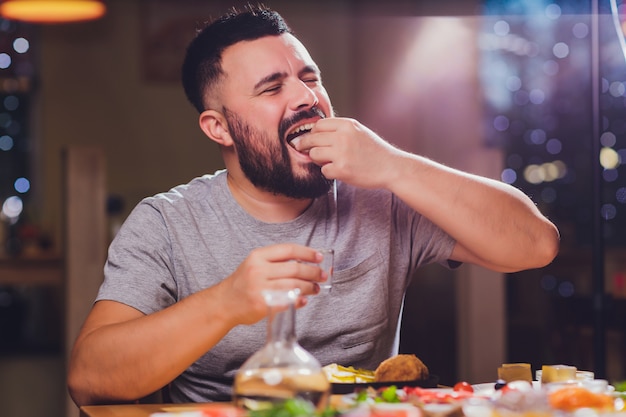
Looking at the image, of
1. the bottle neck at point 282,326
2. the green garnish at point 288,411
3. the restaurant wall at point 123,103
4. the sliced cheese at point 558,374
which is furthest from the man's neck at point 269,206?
the restaurant wall at point 123,103

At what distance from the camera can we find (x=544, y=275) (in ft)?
16.7

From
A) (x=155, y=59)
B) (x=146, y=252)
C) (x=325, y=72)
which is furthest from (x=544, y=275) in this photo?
(x=146, y=252)

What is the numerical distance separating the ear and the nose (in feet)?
0.66

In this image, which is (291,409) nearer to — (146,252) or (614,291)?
(146,252)

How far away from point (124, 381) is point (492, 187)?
81cm

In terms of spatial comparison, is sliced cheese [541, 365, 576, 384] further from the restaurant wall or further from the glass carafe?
the restaurant wall

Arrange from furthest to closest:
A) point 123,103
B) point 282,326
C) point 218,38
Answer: point 123,103, point 218,38, point 282,326

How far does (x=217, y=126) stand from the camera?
6.33 ft

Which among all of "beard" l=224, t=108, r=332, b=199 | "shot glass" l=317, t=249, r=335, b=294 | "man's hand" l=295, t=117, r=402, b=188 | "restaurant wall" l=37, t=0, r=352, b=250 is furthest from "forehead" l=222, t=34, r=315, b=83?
"restaurant wall" l=37, t=0, r=352, b=250

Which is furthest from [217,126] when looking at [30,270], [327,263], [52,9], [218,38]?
[52,9]

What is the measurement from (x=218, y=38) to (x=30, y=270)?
241 cm

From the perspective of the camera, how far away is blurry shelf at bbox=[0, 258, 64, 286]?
393 centimetres

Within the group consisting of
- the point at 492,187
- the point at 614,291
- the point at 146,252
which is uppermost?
the point at 492,187

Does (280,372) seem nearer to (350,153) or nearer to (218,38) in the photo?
(350,153)
